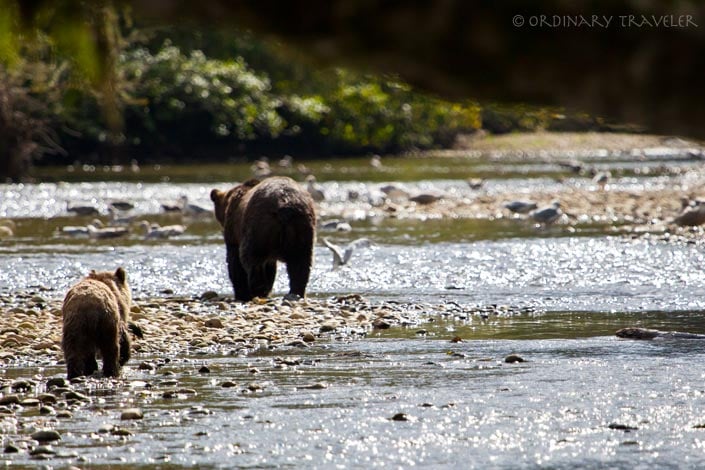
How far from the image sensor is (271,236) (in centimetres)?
1288

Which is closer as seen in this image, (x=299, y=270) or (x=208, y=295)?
(x=299, y=270)

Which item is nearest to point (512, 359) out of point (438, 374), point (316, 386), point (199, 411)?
point (438, 374)

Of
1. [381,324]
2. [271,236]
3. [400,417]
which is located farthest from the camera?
[271,236]

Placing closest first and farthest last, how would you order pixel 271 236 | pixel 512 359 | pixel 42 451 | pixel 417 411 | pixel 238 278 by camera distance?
1. pixel 42 451
2. pixel 417 411
3. pixel 512 359
4. pixel 271 236
5. pixel 238 278

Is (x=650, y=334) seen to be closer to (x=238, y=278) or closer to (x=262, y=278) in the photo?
(x=262, y=278)

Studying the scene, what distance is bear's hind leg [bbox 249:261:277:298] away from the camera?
13125mm

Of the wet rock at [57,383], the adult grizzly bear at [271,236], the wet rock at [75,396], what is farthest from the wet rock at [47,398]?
the adult grizzly bear at [271,236]

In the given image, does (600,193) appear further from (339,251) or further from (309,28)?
(309,28)

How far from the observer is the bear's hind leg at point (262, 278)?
43.1ft

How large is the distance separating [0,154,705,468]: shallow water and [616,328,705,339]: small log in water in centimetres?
17

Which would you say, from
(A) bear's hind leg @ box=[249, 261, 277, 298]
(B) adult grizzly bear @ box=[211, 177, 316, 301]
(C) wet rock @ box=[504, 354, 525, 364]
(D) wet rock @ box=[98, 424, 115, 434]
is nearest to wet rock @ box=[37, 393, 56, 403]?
(D) wet rock @ box=[98, 424, 115, 434]

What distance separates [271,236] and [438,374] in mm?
4095

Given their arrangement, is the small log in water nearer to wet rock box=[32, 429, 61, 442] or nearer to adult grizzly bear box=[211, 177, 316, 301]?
adult grizzly bear box=[211, 177, 316, 301]

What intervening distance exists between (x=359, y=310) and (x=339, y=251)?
4.56 metres
